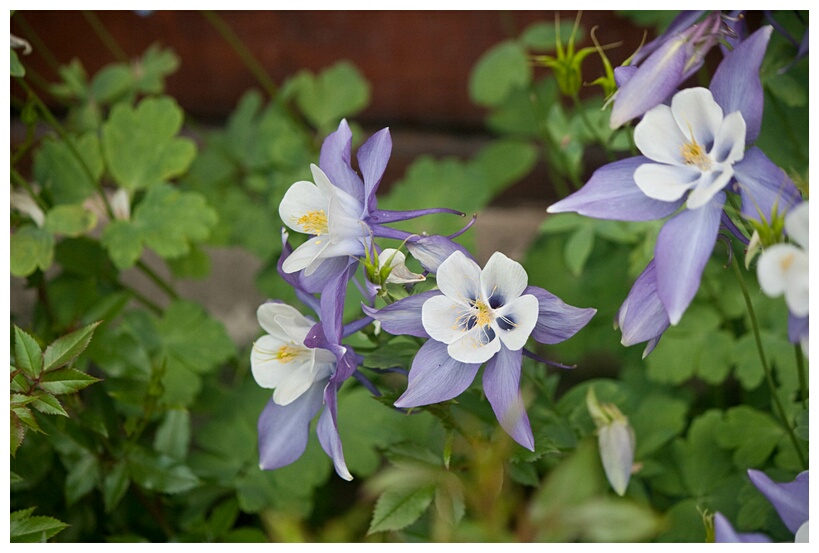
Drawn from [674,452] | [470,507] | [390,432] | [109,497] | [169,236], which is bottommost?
[674,452]

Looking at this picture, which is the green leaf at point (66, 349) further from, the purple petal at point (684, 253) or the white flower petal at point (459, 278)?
the purple petal at point (684, 253)

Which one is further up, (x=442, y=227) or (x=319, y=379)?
(x=319, y=379)

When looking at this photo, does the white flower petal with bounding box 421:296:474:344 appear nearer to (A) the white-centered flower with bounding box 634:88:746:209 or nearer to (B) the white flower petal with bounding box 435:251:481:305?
(B) the white flower petal with bounding box 435:251:481:305

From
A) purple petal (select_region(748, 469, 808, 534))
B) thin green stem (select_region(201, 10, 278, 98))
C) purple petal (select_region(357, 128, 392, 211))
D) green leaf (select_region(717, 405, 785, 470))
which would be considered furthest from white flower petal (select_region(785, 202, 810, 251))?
thin green stem (select_region(201, 10, 278, 98))

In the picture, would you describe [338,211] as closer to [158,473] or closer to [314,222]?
[314,222]

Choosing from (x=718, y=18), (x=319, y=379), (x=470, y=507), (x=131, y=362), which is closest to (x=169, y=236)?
(x=131, y=362)
